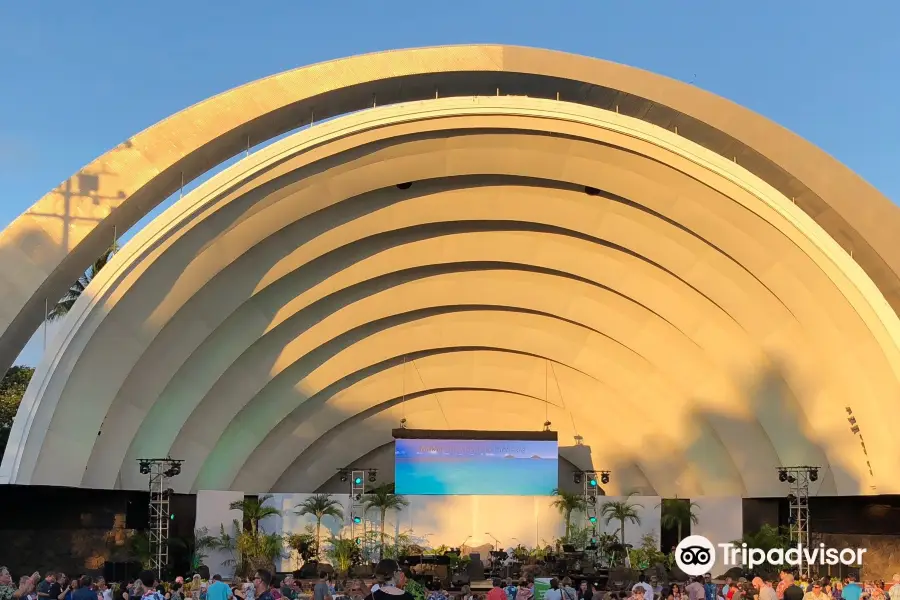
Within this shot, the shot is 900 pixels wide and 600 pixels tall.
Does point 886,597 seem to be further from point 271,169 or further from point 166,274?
point 166,274

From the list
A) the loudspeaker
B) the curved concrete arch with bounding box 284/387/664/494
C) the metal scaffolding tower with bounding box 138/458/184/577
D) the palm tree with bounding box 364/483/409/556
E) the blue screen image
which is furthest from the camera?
the curved concrete arch with bounding box 284/387/664/494

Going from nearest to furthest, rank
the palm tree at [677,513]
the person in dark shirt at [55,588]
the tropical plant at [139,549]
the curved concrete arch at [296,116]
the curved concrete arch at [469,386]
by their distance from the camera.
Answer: the person in dark shirt at [55,588]
the curved concrete arch at [296,116]
the tropical plant at [139,549]
the palm tree at [677,513]
the curved concrete arch at [469,386]

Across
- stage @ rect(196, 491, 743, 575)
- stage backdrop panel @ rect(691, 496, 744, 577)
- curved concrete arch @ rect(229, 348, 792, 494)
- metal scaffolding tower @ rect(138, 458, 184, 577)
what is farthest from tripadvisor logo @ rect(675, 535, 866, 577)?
metal scaffolding tower @ rect(138, 458, 184, 577)

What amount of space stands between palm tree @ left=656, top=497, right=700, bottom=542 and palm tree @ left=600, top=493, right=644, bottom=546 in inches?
41.3

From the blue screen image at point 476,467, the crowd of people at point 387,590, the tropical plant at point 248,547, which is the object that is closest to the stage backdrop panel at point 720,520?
the blue screen image at point 476,467

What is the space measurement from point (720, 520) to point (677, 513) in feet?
A: 6.96

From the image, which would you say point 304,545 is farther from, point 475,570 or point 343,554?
point 475,570

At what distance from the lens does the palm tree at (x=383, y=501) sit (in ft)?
121

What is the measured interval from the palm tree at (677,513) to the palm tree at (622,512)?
1049mm

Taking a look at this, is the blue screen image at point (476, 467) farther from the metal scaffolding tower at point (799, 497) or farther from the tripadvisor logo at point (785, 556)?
the metal scaffolding tower at point (799, 497)

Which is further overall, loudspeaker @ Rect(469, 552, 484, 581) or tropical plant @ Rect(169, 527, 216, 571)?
loudspeaker @ Rect(469, 552, 484, 581)

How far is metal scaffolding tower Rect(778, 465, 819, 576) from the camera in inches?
1137

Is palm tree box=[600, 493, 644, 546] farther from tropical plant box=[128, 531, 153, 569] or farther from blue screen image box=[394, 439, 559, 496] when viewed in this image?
tropical plant box=[128, 531, 153, 569]

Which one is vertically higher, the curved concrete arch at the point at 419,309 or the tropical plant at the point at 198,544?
the curved concrete arch at the point at 419,309
